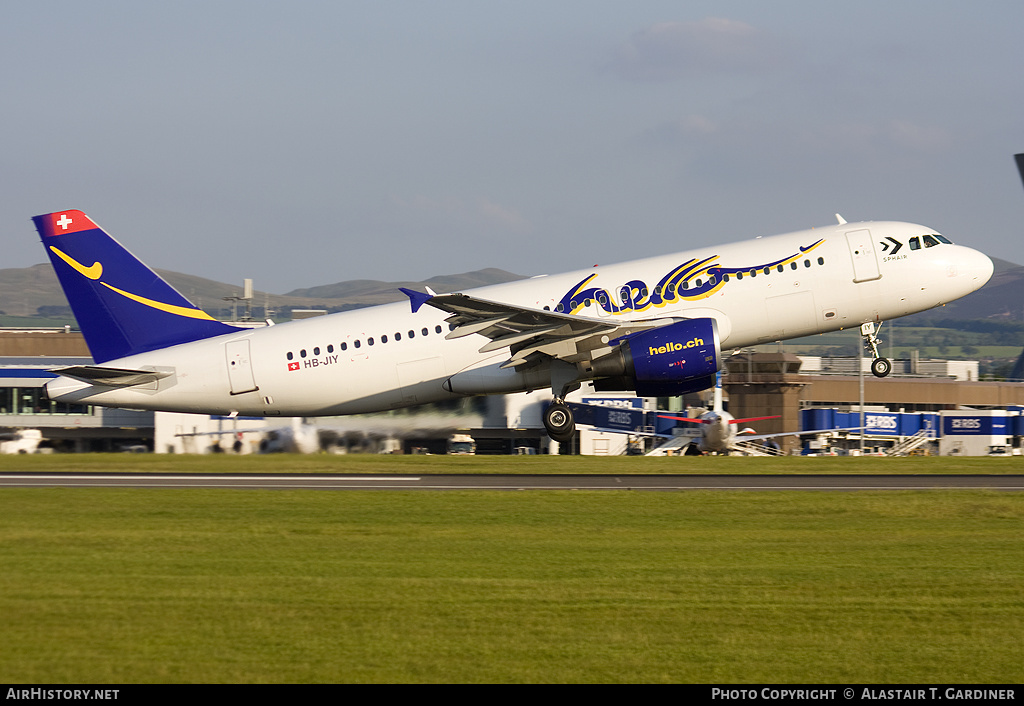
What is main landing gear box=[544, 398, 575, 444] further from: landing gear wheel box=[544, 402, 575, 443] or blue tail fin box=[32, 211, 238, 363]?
blue tail fin box=[32, 211, 238, 363]

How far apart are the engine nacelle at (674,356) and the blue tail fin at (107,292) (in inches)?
530

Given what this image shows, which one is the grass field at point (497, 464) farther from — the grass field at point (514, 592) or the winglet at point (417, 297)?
the grass field at point (514, 592)

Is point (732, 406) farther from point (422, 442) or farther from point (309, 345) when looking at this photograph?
point (309, 345)

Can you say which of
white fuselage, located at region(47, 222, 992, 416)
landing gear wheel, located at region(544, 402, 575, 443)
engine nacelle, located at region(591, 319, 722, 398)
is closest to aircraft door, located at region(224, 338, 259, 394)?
white fuselage, located at region(47, 222, 992, 416)

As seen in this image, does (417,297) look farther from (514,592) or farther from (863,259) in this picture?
(514,592)

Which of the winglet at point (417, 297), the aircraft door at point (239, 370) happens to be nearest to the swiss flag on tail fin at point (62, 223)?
the aircraft door at point (239, 370)

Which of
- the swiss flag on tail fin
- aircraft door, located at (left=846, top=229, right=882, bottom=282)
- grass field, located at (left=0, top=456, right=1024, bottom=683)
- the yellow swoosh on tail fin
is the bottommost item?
grass field, located at (left=0, top=456, right=1024, bottom=683)

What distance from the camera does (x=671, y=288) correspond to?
93.5 feet

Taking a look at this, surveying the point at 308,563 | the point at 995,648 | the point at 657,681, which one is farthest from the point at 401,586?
the point at 995,648

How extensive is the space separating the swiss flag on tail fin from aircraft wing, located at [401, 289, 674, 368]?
1045 cm

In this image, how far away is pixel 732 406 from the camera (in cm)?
7469

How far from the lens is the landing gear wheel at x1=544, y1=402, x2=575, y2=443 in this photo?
3000 centimetres

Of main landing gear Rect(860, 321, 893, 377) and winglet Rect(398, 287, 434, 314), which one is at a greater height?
winglet Rect(398, 287, 434, 314)

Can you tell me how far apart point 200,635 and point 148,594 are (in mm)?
2257
